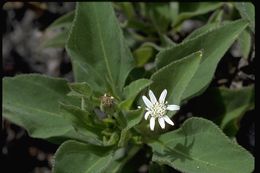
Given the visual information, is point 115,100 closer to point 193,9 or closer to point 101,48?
point 101,48

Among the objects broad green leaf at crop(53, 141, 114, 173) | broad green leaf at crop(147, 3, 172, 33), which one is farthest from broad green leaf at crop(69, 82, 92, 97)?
broad green leaf at crop(147, 3, 172, 33)

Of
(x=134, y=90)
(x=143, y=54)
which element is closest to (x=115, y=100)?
(x=134, y=90)

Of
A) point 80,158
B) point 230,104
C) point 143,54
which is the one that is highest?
point 143,54

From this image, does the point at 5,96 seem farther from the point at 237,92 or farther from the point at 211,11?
the point at 211,11

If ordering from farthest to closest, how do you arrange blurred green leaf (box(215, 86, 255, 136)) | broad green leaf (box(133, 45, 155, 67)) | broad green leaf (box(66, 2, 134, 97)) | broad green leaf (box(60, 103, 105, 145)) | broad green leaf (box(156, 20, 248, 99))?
broad green leaf (box(133, 45, 155, 67)) < blurred green leaf (box(215, 86, 255, 136)) < broad green leaf (box(66, 2, 134, 97)) < broad green leaf (box(156, 20, 248, 99)) < broad green leaf (box(60, 103, 105, 145))

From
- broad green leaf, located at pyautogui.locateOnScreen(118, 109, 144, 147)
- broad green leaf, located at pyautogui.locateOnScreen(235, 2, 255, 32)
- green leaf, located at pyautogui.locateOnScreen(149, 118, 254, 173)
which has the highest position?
broad green leaf, located at pyautogui.locateOnScreen(235, 2, 255, 32)

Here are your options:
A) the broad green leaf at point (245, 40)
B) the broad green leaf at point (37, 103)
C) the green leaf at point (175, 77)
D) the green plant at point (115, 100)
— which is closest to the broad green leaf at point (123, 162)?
the green plant at point (115, 100)

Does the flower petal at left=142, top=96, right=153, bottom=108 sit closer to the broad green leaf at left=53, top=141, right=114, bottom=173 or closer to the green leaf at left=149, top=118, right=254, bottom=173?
the green leaf at left=149, top=118, right=254, bottom=173
